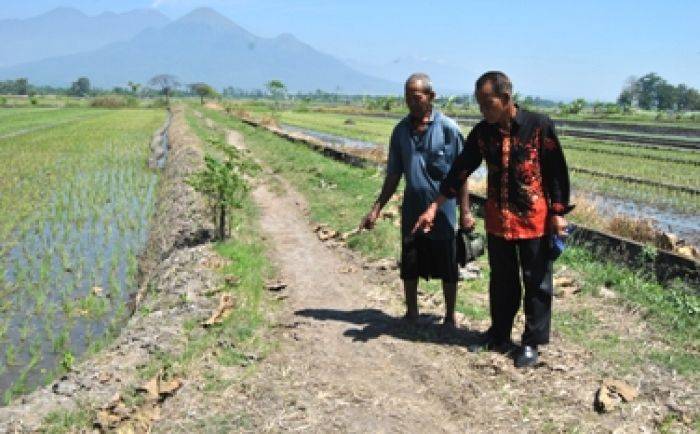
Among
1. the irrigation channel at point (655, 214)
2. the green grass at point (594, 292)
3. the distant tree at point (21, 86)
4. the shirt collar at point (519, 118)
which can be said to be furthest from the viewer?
the distant tree at point (21, 86)

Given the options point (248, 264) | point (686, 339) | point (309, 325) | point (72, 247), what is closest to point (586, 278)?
point (686, 339)

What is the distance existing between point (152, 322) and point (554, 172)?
3.46 m

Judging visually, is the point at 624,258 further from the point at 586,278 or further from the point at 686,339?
the point at 686,339

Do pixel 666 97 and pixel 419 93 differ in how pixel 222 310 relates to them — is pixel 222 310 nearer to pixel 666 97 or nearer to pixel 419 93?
pixel 419 93

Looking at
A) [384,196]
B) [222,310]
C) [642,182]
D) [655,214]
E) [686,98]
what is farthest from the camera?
[686,98]

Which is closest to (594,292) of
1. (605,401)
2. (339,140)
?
(605,401)

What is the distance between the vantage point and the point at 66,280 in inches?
307

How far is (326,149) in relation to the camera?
16.9m

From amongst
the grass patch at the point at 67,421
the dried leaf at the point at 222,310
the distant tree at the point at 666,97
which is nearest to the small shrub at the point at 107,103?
the dried leaf at the point at 222,310

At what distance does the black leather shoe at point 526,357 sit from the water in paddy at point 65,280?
3599 millimetres

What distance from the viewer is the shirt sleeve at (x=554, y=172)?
12.0 feet

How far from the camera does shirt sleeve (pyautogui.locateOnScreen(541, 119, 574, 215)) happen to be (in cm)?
364

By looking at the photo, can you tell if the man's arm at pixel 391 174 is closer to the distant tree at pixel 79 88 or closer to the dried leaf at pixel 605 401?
the dried leaf at pixel 605 401

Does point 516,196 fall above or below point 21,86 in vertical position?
below
